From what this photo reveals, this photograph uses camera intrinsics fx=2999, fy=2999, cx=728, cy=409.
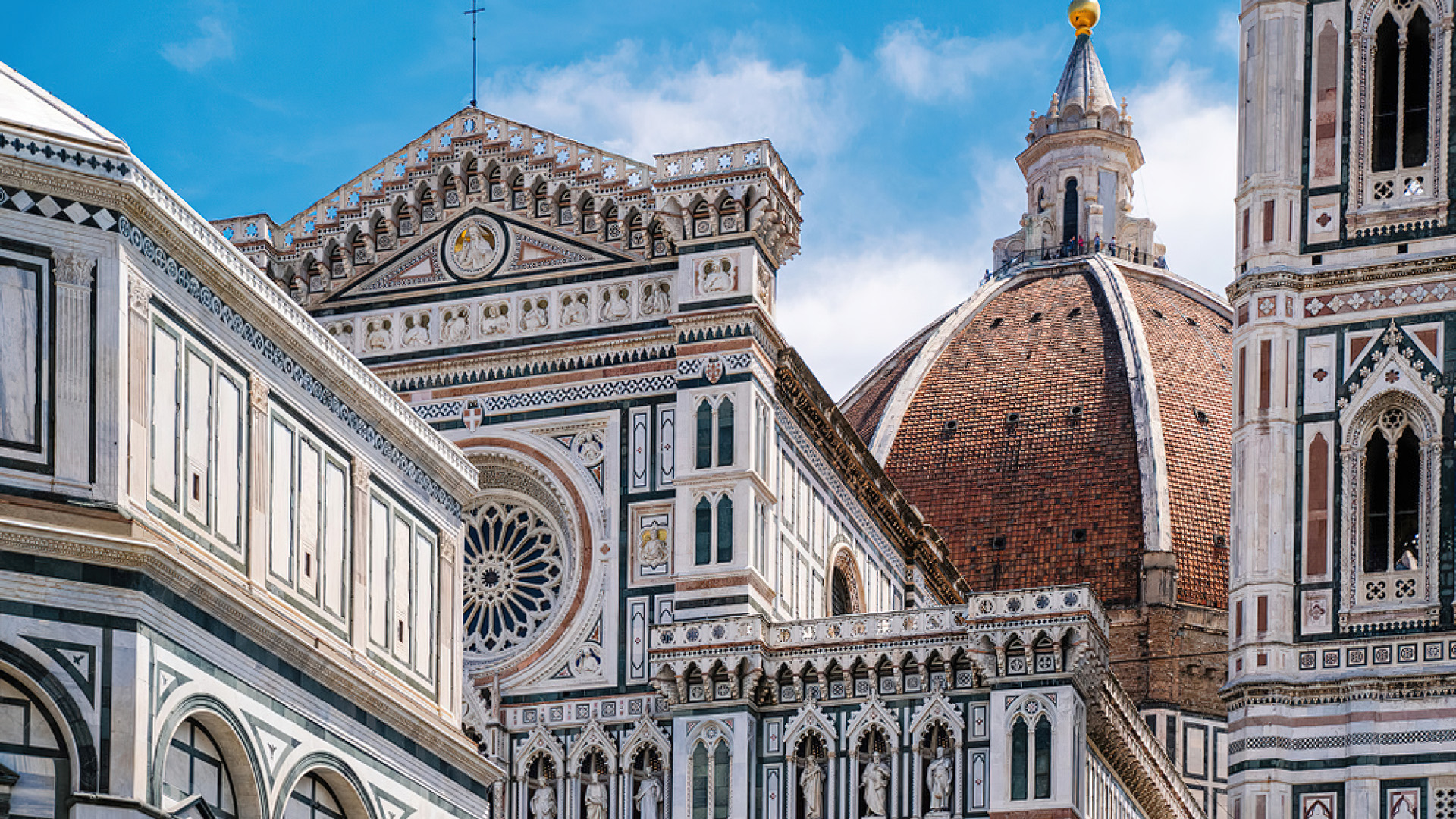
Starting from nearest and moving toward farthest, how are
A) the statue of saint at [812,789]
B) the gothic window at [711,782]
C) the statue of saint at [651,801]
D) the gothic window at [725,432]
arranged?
the statue of saint at [812,789] < the gothic window at [711,782] < the statue of saint at [651,801] < the gothic window at [725,432]

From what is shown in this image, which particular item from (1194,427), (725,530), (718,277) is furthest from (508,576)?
(1194,427)

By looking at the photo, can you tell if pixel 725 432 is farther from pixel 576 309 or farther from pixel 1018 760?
pixel 1018 760

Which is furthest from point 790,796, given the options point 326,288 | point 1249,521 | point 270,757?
point 270,757

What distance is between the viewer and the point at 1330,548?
1403 inches

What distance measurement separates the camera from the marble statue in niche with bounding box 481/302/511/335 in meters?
39.6

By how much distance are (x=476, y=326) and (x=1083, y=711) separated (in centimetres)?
979

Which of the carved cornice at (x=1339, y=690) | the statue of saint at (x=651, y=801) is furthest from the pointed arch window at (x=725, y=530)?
the carved cornice at (x=1339, y=690)

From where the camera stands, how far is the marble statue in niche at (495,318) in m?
39.6

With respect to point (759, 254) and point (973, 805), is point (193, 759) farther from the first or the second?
point (759, 254)

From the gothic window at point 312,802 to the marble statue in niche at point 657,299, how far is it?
64.3 ft

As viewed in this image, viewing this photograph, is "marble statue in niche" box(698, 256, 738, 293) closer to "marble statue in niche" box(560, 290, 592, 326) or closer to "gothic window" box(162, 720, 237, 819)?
"marble statue in niche" box(560, 290, 592, 326)

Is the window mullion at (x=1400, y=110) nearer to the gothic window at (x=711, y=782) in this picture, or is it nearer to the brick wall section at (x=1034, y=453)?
the gothic window at (x=711, y=782)

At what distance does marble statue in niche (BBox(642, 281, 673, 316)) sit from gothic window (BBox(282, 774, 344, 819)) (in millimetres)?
19585

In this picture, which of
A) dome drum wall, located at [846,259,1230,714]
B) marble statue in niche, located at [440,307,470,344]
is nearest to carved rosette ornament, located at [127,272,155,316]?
marble statue in niche, located at [440,307,470,344]
